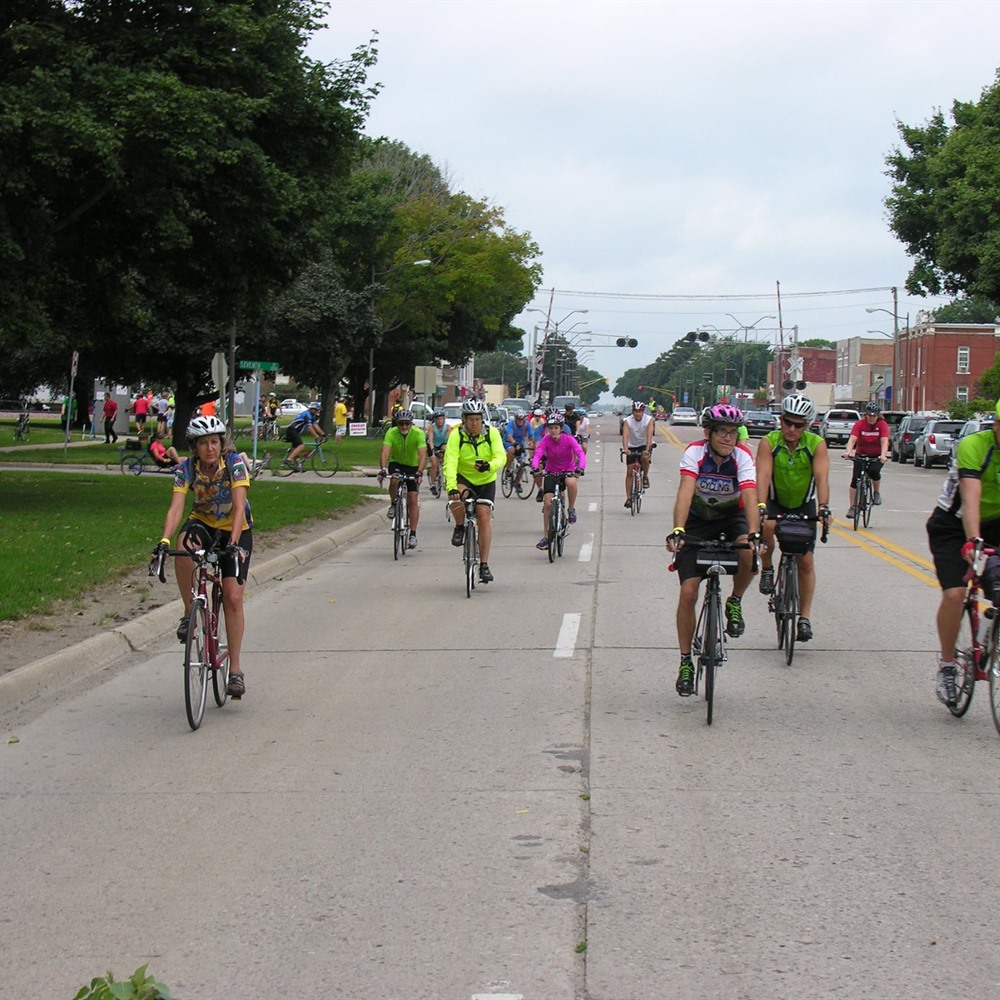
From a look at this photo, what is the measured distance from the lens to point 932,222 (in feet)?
162

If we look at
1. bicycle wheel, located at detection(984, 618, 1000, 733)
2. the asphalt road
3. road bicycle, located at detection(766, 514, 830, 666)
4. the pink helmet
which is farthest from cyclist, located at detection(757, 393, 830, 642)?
bicycle wheel, located at detection(984, 618, 1000, 733)

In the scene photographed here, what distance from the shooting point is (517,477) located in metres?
29.4

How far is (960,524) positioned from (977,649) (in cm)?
71

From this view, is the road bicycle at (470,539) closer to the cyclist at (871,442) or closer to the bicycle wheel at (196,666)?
the bicycle wheel at (196,666)

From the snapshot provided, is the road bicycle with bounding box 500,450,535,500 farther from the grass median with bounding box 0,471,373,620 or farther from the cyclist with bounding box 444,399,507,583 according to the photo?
the cyclist with bounding box 444,399,507,583

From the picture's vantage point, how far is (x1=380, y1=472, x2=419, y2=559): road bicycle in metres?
17.7

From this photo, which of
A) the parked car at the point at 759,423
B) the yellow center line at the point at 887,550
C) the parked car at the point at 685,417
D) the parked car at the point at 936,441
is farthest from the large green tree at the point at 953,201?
the parked car at the point at 685,417

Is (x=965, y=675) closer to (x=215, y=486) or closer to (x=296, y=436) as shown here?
(x=215, y=486)

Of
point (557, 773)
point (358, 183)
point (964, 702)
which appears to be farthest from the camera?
point (358, 183)

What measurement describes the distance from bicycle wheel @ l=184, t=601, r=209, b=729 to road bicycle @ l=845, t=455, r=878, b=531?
14.7 meters

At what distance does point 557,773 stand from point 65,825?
7.60 feet

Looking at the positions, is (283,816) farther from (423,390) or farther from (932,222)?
(932,222)

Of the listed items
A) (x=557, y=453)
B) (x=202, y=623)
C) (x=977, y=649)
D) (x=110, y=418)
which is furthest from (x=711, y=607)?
(x=110, y=418)

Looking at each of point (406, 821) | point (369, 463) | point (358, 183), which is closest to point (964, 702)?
point (406, 821)
